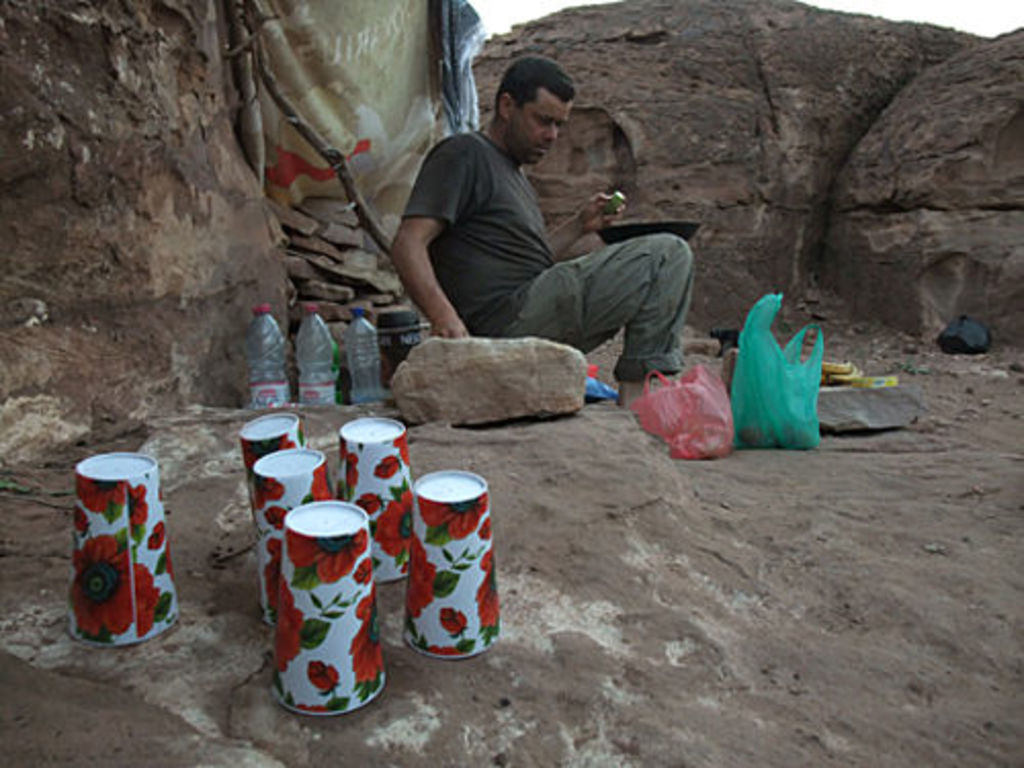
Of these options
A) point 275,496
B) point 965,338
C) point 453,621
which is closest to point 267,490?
point 275,496

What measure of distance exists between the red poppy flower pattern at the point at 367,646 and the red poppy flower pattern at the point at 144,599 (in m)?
0.36

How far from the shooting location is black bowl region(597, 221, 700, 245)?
2.87 metres

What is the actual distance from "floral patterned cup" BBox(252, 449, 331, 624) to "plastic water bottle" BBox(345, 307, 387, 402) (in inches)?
80.6

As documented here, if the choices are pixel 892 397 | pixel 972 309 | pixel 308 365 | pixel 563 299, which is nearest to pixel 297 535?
pixel 563 299

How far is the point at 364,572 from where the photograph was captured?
38.1 inches

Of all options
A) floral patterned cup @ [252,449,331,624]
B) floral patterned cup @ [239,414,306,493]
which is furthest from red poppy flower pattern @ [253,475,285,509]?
floral patterned cup @ [239,414,306,493]

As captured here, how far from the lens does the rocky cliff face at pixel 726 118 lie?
585cm

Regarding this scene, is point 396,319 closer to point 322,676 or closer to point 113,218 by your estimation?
point 113,218

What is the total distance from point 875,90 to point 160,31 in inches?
234

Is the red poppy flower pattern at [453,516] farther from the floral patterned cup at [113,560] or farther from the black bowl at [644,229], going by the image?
the black bowl at [644,229]

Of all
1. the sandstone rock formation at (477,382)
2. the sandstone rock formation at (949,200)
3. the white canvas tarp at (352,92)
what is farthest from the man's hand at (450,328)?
the sandstone rock formation at (949,200)

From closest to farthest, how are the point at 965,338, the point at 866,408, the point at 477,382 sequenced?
the point at 477,382, the point at 866,408, the point at 965,338

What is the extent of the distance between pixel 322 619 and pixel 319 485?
262 mm

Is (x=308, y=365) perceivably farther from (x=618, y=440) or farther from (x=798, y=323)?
(x=798, y=323)
